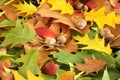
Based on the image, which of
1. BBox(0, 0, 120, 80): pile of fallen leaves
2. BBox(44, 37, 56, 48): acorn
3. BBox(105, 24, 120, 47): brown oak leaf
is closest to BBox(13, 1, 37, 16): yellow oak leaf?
BBox(0, 0, 120, 80): pile of fallen leaves

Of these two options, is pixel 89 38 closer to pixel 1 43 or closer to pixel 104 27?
pixel 104 27

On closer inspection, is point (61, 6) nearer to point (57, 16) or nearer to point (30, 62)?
point (57, 16)

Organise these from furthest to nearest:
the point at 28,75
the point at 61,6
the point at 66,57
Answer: the point at 61,6 < the point at 66,57 < the point at 28,75

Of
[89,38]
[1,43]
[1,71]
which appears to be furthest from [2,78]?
[89,38]

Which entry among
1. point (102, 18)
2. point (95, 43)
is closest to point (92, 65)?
point (95, 43)

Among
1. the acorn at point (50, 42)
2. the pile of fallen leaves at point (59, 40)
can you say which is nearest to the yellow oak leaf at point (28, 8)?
the pile of fallen leaves at point (59, 40)

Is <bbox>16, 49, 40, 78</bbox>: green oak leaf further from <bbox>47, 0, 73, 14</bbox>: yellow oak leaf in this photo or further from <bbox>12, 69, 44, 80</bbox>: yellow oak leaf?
<bbox>47, 0, 73, 14</bbox>: yellow oak leaf

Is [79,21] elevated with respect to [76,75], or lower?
elevated
